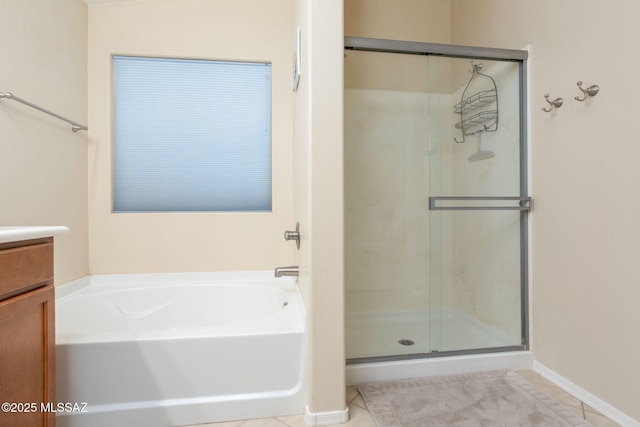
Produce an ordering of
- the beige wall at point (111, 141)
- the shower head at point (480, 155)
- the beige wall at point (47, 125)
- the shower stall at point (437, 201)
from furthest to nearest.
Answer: the beige wall at point (111, 141) < the shower head at point (480, 155) < the shower stall at point (437, 201) < the beige wall at point (47, 125)

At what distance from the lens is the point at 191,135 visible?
2289 mm

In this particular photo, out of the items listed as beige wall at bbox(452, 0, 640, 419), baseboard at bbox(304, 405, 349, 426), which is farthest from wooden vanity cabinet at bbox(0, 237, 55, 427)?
beige wall at bbox(452, 0, 640, 419)

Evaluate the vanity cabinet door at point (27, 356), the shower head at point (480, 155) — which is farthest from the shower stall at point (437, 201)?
the vanity cabinet door at point (27, 356)

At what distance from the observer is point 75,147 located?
2.02 m

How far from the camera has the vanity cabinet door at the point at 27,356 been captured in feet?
2.87

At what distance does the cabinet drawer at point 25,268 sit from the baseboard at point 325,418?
3.51ft

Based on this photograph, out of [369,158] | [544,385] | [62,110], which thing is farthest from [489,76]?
[62,110]

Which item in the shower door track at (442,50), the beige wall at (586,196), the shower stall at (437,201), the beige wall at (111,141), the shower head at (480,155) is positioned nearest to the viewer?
the beige wall at (586,196)

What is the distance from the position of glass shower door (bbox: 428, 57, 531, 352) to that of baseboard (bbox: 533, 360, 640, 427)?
181mm

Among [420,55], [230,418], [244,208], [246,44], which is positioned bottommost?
[230,418]

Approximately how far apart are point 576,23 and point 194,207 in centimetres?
232

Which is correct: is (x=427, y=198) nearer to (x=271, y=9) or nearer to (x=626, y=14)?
(x=626, y=14)

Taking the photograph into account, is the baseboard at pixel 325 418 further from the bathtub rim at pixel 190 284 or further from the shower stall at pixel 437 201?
the shower stall at pixel 437 201

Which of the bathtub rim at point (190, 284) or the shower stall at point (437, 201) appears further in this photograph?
the shower stall at point (437, 201)
